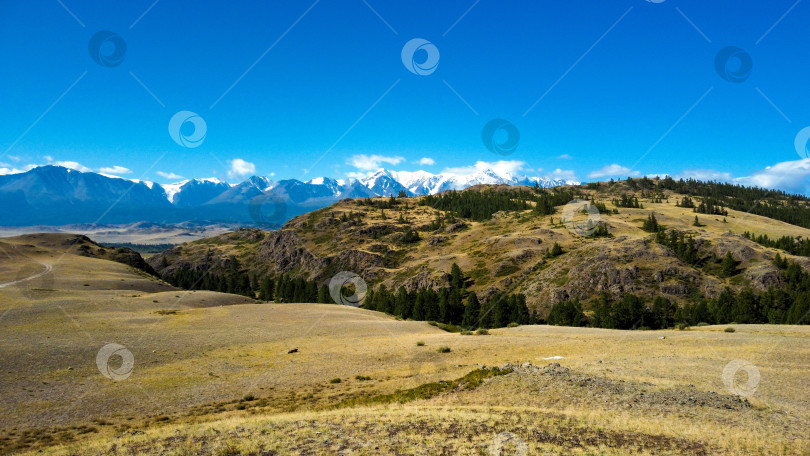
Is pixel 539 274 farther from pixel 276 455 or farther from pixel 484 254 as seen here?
pixel 276 455

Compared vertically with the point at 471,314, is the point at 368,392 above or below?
below

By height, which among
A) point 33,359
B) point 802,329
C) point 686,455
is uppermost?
point 802,329

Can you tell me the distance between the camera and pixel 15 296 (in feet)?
197

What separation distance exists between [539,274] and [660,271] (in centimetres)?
3779

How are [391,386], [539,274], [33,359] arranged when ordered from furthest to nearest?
[539,274], [33,359], [391,386]

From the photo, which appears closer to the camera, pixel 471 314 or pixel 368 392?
pixel 368 392

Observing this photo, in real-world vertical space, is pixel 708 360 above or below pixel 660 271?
below

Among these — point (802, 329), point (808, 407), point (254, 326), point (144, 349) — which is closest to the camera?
point (808, 407)

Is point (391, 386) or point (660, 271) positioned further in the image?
point (660, 271)

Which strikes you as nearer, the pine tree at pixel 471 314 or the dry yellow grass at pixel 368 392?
the dry yellow grass at pixel 368 392

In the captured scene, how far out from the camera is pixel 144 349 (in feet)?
129

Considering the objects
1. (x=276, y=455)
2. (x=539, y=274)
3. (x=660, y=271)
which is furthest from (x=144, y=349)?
(x=660, y=271)

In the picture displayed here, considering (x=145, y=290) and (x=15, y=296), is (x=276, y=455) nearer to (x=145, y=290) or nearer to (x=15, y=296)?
(x=15, y=296)

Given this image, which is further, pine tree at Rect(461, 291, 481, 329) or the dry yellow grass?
pine tree at Rect(461, 291, 481, 329)
